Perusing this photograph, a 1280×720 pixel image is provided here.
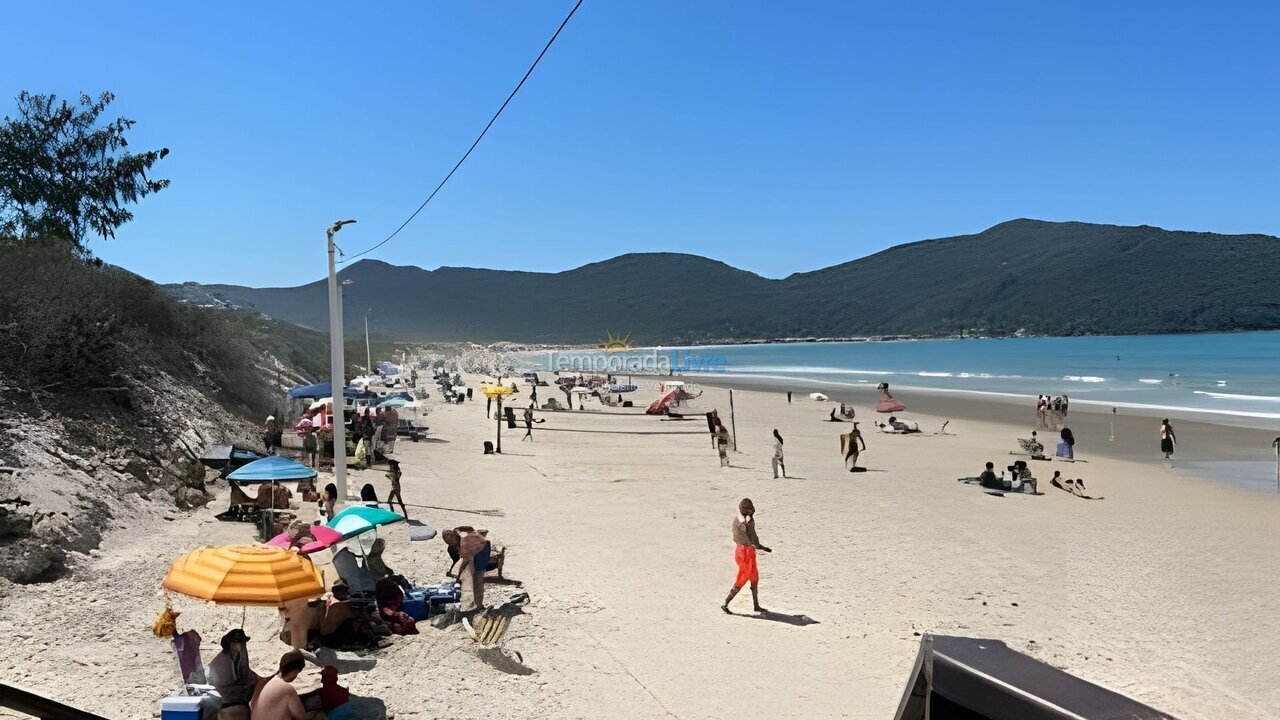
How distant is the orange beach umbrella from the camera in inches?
246

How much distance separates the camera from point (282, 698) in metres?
5.22

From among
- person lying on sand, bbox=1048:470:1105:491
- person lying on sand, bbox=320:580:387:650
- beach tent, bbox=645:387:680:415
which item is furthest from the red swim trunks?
beach tent, bbox=645:387:680:415

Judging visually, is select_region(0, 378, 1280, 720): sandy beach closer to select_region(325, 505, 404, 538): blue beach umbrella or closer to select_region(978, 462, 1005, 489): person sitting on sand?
select_region(978, 462, 1005, 489): person sitting on sand

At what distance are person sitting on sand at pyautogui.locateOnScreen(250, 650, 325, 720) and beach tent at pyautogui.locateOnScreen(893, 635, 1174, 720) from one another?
3.83m

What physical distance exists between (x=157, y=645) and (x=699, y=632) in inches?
203

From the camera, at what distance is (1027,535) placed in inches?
500

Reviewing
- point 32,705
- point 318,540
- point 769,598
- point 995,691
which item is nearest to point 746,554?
point 769,598

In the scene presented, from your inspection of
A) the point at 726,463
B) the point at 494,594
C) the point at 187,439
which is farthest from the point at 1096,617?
the point at 187,439

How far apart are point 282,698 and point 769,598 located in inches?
230

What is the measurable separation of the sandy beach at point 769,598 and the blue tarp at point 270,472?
802mm

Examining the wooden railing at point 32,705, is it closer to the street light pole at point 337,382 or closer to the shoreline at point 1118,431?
the street light pole at point 337,382

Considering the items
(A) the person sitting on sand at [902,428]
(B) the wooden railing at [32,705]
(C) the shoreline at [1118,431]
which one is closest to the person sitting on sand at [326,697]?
(B) the wooden railing at [32,705]

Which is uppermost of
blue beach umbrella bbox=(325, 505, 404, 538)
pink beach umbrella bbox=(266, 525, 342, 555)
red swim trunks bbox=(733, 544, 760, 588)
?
blue beach umbrella bbox=(325, 505, 404, 538)

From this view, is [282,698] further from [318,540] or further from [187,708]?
[318,540]
